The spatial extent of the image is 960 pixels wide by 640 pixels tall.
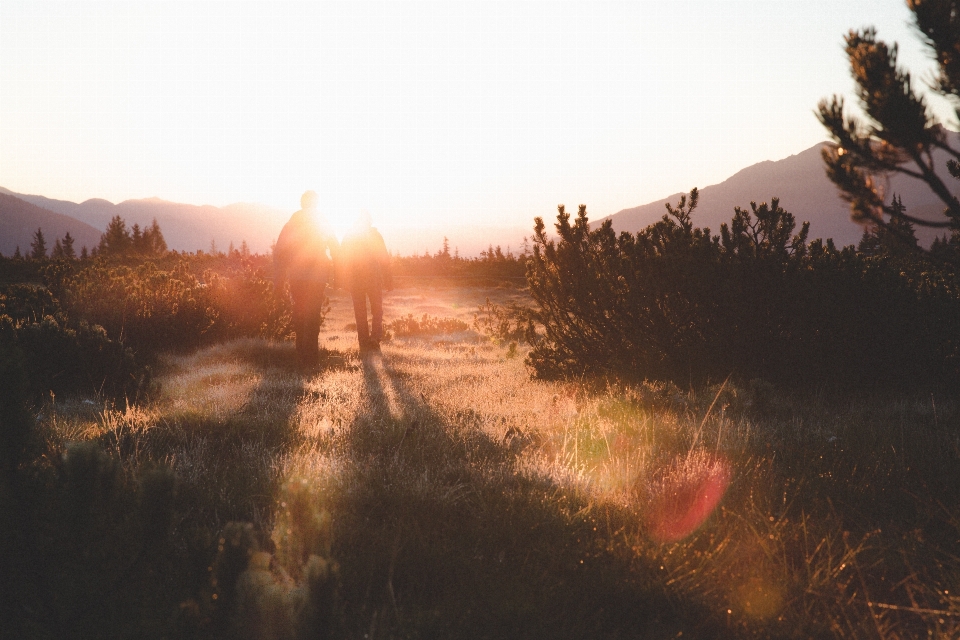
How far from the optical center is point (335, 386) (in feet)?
22.1

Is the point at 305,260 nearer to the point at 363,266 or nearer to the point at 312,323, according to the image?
the point at 312,323

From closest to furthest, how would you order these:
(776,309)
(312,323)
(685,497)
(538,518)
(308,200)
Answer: (538,518)
(685,497)
(776,309)
(308,200)
(312,323)

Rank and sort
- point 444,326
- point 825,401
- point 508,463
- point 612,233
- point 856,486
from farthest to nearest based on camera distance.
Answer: point 444,326
point 612,233
point 825,401
point 508,463
point 856,486

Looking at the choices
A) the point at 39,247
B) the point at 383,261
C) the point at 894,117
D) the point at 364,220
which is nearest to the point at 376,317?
the point at 383,261

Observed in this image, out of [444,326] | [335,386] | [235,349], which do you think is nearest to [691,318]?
[335,386]

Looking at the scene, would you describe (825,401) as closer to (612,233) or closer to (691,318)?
(691,318)

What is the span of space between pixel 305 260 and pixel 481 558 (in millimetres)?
6686

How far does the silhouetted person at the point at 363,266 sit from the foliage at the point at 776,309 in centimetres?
521

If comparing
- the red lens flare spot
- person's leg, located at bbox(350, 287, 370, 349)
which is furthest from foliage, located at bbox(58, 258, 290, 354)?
the red lens flare spot

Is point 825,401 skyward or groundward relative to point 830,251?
groundward

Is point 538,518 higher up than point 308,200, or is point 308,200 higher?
point 308,200

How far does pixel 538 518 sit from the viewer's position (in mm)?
2865

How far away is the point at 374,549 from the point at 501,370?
6.65 meters

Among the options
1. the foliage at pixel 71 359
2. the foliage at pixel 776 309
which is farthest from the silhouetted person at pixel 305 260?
the foliage at pixel 776 309
